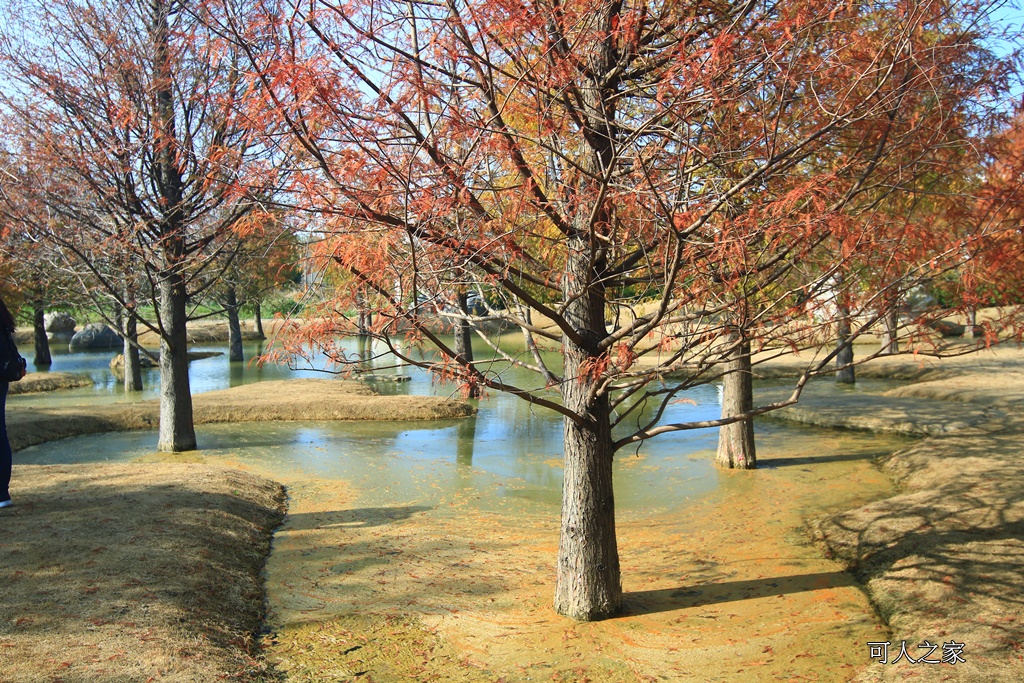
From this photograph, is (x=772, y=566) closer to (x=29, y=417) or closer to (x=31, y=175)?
(x=31, y=175)

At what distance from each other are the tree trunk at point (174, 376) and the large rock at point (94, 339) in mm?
28927

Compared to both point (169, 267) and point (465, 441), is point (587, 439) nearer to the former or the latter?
point (169, 267)

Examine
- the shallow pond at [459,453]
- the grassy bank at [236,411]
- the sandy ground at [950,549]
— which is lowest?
the sandy ground at [950,549]

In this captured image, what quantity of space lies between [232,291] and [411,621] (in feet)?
90.7

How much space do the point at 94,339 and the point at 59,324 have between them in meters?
8.03

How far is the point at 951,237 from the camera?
6.63 metres

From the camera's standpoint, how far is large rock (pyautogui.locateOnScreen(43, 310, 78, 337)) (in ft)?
149

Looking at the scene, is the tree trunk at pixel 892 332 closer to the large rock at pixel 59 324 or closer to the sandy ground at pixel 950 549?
the sandy ground at pixel 950 549

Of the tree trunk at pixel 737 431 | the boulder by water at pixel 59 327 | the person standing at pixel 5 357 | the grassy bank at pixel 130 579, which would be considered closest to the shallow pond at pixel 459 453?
the tree trunk at pixel 737 431

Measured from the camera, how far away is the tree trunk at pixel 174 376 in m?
13.4

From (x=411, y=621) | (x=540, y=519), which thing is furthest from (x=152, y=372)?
(x=411, y=621)

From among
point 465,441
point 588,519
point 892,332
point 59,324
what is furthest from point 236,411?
point 59,324

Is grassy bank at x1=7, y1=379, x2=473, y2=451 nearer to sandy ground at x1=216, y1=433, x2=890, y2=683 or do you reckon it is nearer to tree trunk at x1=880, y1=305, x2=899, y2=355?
sandy ground at x1=216, y1=433, x2=890, y2=683

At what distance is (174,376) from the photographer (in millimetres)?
13461
